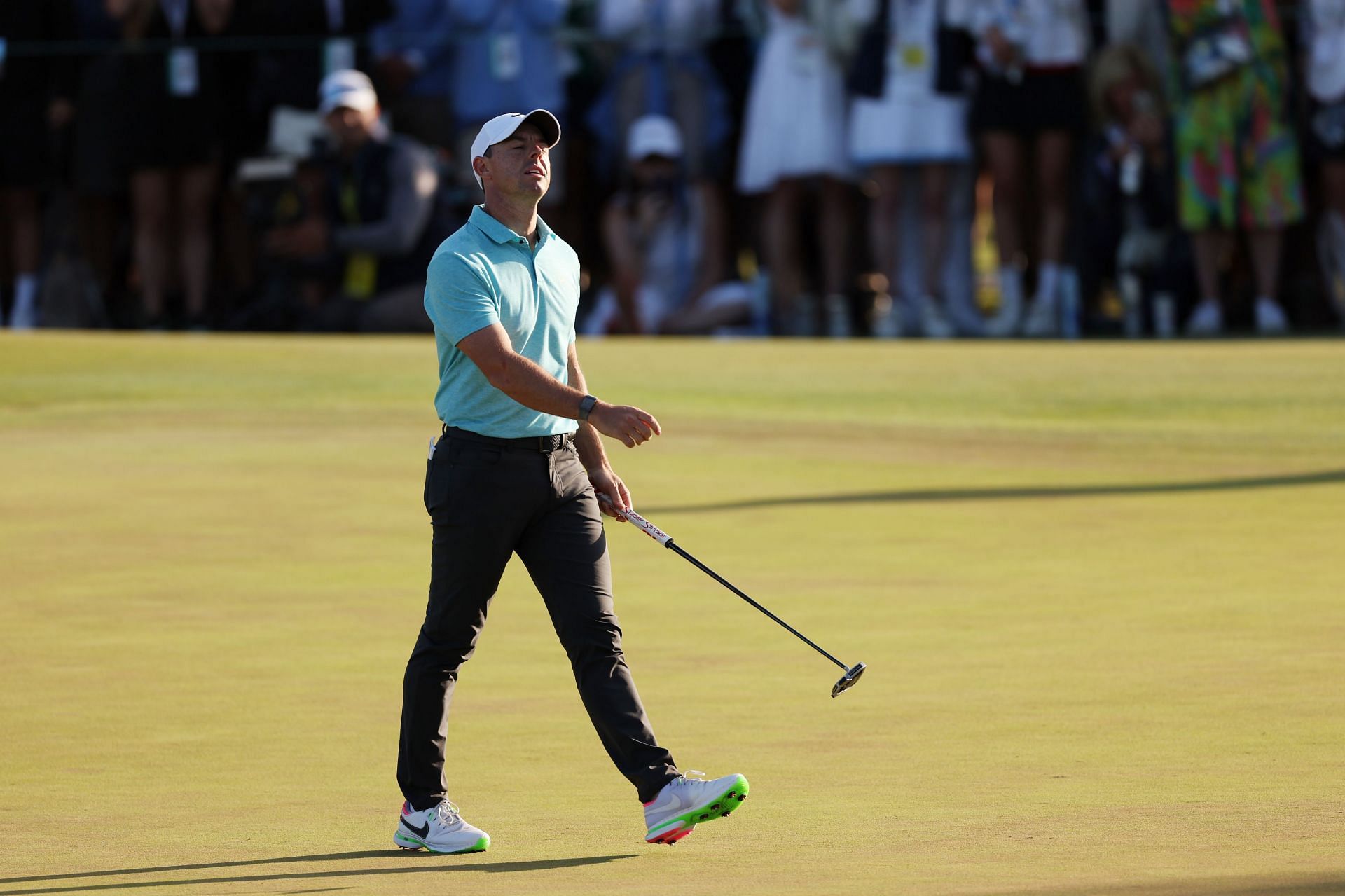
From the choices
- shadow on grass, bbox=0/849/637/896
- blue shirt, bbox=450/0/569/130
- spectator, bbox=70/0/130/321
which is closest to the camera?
shadow on grass, bbox=0/849/637/896

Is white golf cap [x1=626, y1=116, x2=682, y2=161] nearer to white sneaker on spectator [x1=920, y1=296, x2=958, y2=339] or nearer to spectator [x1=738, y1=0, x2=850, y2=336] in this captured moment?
spectator [x1=738, y1=0, x2=850, y2=336]

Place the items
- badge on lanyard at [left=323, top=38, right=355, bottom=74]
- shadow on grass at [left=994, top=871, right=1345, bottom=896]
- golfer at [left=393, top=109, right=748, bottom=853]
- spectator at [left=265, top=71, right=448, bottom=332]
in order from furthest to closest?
1. badge on lanyard at [left=323, top=38, right=355, bottom=74]
2. spectator at [left=265, top=71, right=448, bottom=332]
3. golfer at [left=393, top=109, right=748, bottom=853]
4. shadow on grass at [left=994, top=871, right=1345, bottom=896]

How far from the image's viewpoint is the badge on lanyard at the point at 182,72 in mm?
19797

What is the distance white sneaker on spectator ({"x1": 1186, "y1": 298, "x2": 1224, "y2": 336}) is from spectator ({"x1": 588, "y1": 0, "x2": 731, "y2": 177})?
3863mm

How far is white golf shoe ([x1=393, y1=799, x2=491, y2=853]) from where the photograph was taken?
584cm

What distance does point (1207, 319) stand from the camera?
60.7 feet

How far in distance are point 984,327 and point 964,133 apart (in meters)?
1.56

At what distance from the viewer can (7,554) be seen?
1078 centimetres

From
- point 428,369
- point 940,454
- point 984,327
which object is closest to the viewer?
point 940,454

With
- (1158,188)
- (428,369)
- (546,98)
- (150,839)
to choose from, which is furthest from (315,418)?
(150,839)

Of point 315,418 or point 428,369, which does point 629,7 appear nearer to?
point 428,369

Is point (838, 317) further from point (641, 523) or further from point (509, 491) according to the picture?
point (509, 491)

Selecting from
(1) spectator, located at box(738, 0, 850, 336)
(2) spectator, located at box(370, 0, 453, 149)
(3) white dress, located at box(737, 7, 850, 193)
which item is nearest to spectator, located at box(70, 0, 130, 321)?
(2) spectator, located at box(370, 0, 453, 149)

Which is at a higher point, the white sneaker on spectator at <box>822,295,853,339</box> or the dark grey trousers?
the dark grey trousers
